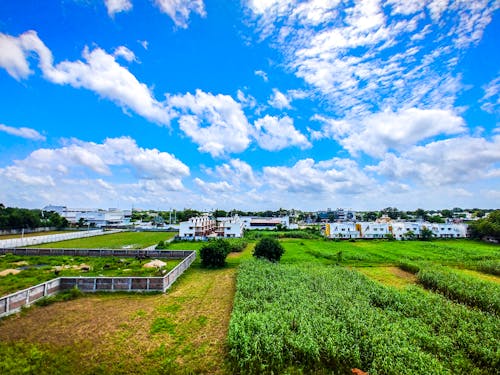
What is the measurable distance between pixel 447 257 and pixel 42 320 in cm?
4303

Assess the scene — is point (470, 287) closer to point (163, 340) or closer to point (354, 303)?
point (354, 303)

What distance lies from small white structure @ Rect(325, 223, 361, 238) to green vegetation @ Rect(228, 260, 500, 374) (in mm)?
44768

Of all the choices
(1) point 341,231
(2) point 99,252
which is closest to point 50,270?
(2) point 99,252

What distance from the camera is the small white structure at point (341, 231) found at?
59531mm

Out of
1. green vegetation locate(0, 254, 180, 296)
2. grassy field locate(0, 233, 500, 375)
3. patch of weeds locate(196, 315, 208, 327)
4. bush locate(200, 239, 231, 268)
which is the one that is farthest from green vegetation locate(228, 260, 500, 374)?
green vegetation locate(0, 254, 180, 296)

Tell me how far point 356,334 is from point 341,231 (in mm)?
52429

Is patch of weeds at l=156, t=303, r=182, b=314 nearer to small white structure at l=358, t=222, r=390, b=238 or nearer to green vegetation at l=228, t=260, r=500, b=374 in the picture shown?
green vegetation at l=228, t=260, r=500, b=374

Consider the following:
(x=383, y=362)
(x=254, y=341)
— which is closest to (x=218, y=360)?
(x=254, y=341)

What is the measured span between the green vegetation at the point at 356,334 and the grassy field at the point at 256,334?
0.04 metres

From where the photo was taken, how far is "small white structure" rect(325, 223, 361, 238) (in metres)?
59.5

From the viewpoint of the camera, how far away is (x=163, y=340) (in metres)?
11.0

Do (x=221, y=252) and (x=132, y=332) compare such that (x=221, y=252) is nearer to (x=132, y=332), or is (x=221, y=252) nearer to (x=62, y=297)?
(x=62, y=297)

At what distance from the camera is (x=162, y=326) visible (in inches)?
487

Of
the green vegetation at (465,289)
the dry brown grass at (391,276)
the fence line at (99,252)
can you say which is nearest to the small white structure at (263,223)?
the fence line at (99,252)
